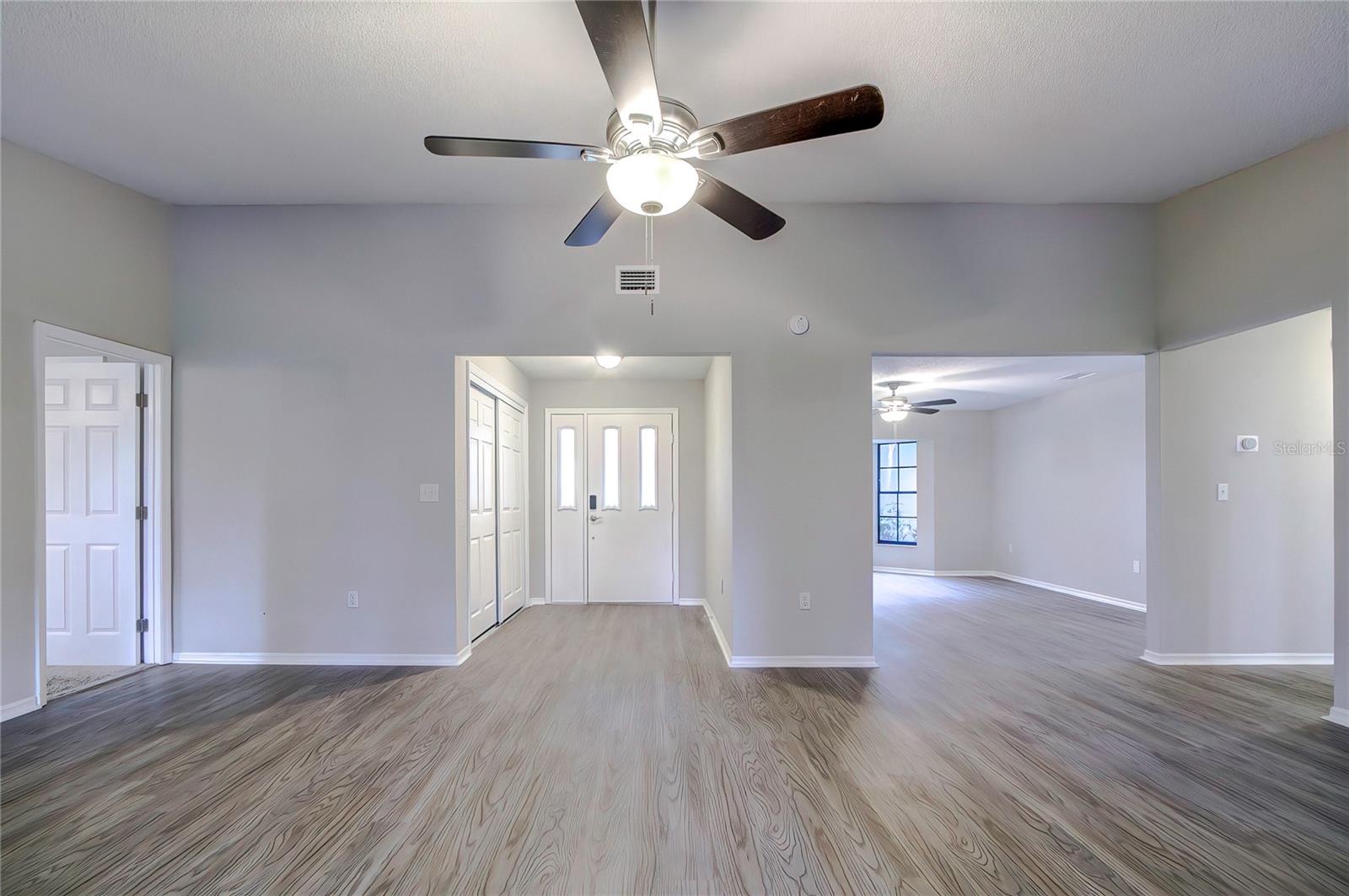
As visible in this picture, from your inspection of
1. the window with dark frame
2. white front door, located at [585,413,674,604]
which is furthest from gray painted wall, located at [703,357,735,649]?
the window with dark frame

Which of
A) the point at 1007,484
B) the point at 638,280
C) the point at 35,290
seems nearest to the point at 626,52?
the point at 638,280

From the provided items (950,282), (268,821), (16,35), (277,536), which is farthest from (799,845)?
(16,35)

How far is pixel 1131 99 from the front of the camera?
2746 millimetres

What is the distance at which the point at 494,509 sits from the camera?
16.4 feet

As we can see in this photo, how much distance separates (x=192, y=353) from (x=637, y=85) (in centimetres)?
373

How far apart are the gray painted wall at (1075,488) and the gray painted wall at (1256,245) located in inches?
77.0

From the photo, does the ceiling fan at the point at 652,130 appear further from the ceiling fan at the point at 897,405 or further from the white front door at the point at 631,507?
the ceiling fan at the point at 897,405

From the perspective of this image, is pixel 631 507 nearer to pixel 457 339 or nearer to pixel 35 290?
pixel 457 339

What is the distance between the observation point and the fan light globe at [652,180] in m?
2.06

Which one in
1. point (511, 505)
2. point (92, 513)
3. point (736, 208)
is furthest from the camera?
point (511, 505)

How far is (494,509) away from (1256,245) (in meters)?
5.38

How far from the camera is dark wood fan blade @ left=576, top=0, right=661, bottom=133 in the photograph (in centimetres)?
155

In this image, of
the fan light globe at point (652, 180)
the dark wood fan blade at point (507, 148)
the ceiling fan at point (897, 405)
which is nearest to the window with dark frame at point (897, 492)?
the ceiling fan at point (897, 405)

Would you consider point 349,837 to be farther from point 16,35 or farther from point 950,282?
point 950,282
